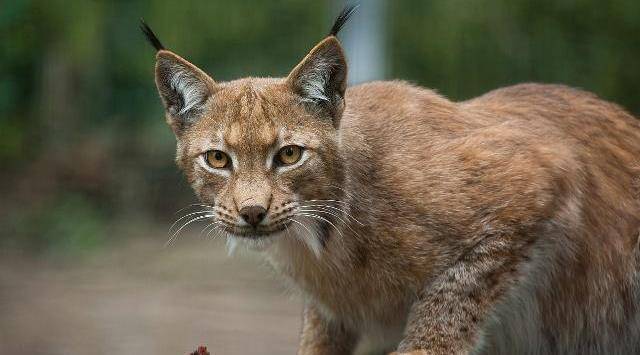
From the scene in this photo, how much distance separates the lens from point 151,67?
984 centimetres

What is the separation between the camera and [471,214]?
5.24 m

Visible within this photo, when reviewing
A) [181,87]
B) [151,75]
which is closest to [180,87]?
[181,87]

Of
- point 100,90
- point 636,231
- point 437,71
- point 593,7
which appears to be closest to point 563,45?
point 593,7

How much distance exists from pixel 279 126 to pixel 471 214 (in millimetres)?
973

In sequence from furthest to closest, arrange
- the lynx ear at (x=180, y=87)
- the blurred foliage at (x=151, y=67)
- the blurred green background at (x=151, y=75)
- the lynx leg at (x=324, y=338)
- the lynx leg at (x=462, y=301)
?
1. the blurred foliage at (x=151, y=67)
2. the blurred green background at (x=151, y=75)
3. the lynx leg at (x=324, y=338)
4. the lynx leg at (x=462, y=301)
5. the lynx ear at (x=180, y=87)

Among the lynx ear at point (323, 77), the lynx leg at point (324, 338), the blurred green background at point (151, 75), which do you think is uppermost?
the blurred green background at point (151, 75)

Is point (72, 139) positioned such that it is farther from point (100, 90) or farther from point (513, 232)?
point (513, 232)

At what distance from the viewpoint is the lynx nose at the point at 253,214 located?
4.67 m

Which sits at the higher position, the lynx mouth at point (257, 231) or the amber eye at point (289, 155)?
the amber eye at point (289, 155)

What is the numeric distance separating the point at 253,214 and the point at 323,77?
0.66 m

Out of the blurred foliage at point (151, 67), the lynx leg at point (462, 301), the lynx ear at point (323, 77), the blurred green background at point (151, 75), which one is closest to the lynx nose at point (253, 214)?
the lynx ear at point (323, 77)

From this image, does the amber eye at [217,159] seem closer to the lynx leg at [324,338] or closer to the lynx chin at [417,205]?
the lynx chin at [417,205]

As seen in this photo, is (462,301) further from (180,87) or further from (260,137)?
(180,87)

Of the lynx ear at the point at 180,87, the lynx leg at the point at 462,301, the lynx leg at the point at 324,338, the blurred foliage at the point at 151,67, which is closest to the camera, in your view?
the lynx ear at the point at 180,87
